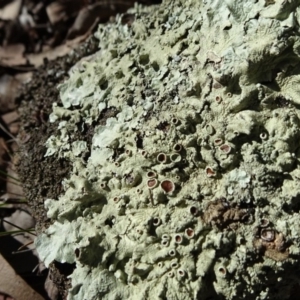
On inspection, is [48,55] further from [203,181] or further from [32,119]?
[203,181]

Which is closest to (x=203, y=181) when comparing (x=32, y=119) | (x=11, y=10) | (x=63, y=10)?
(x=32, y=119)

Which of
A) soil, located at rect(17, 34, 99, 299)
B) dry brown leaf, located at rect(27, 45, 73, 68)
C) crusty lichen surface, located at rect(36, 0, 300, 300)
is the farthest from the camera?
dry brown leaf, located at rect(27, 45, 73, 68)

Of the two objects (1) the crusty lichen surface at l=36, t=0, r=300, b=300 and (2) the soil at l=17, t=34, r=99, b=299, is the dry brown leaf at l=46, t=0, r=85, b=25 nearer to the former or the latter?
(2) the soil at l=17, t=34, r=99, b=299

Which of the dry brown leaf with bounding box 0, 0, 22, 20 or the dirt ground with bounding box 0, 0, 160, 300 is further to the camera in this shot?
the dry brown leaf with bounding box 0, 0, 22, 20

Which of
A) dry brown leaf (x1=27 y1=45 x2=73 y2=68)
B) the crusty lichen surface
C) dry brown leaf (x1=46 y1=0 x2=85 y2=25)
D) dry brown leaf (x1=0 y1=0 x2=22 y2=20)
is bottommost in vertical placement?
the crusty lichen surface

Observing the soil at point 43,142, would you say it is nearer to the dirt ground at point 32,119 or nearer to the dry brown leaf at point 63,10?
the dirt ground at point 32,119

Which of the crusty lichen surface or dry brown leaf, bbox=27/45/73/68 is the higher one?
dry brown leaf, bbox=27/45/73/68

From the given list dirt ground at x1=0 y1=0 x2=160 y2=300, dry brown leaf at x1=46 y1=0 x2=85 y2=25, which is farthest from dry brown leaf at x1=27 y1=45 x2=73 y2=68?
dry brown leaf at x1=46 y1=0 x2=85 y2=25
